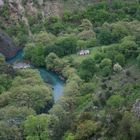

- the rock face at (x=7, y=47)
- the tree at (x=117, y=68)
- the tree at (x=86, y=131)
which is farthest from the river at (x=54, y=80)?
the tree at (x=86, y=131)

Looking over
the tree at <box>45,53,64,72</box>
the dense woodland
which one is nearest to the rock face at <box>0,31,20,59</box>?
the dense woodland

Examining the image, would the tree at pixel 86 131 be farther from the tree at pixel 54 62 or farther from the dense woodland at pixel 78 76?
the tree at pixel 54 62

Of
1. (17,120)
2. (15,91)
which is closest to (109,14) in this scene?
(15,91)

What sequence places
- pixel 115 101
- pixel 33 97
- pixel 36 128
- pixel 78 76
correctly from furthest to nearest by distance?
1. pixel 78 76
2. pixel 33 97
3. pixel 115 101
4. pixel 36 128

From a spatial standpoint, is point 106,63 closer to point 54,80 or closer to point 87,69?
point 87,69

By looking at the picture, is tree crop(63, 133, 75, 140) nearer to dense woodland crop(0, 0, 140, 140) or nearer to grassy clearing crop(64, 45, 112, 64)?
dense woodland crop(0, 0, 140, 140)

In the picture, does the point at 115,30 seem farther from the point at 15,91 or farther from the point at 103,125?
the point at 103,125

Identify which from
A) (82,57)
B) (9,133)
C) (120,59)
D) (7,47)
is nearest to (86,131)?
(9,133)
